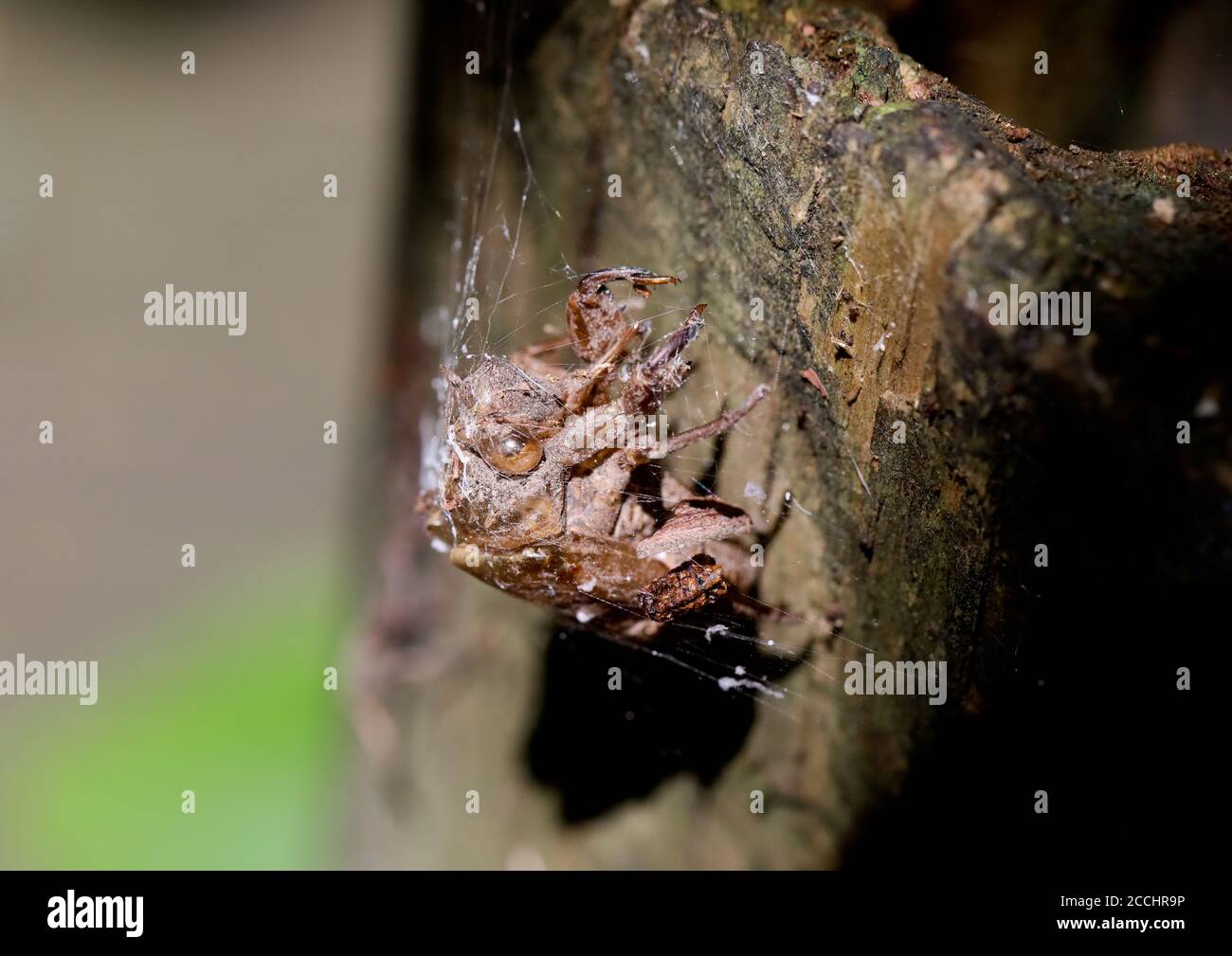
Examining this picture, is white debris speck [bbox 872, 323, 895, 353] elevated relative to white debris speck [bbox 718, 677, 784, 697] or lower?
elevated

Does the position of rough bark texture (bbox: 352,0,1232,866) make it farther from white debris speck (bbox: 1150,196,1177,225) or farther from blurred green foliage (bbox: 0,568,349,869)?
blurred green foliage (bbox: 0,568,349,869)

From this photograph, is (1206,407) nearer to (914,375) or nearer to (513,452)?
(914,375)

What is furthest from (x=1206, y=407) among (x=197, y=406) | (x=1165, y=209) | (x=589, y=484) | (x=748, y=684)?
(x=197, y=406)

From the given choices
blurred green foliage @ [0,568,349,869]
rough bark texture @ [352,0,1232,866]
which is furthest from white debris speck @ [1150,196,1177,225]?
blurred green foliage @ [0,568,349,869]
